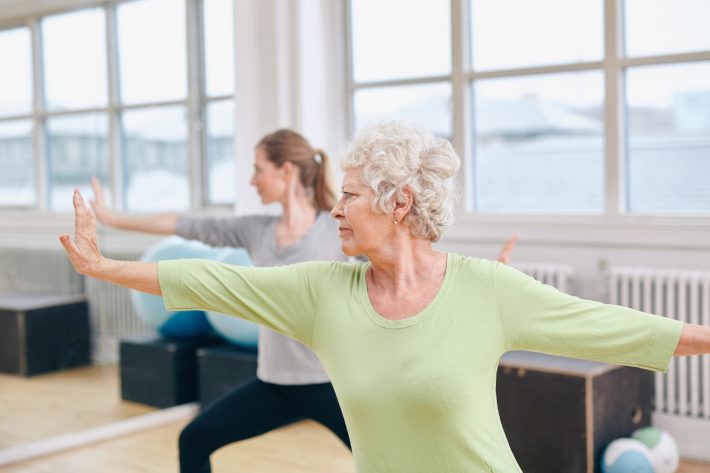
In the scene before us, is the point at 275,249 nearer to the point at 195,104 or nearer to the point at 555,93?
the point at 195,104

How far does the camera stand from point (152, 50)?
4199 mm

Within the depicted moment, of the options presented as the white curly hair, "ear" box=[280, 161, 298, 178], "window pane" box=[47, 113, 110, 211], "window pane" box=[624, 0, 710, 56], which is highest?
"window pane" box=[624, 0, 710, 56]

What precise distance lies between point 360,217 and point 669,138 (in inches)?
106

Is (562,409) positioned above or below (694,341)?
below

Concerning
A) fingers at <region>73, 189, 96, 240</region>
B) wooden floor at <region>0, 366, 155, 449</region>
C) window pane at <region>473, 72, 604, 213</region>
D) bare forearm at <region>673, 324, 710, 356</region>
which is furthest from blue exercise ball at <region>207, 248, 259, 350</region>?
bare forearm at <region>673, 324, 710, 356</region>

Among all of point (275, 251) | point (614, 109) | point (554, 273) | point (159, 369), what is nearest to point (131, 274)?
point (275, 251)

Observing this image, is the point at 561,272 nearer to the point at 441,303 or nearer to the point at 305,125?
the point at 305,125

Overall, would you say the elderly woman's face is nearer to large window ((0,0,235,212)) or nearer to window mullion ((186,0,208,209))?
large window ((0,0,235,212))

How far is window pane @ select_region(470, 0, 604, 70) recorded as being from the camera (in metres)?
4.12

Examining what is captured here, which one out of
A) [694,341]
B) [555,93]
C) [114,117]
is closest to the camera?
[694,341]

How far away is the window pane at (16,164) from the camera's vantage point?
12.5ft

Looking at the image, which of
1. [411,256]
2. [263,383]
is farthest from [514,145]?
[411,256]

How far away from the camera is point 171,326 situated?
14.9 ft

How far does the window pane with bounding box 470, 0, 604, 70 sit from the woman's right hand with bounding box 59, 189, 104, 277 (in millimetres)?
2946
